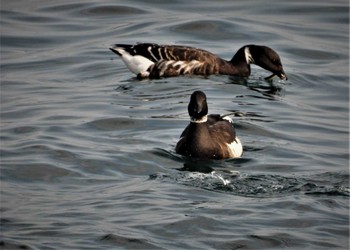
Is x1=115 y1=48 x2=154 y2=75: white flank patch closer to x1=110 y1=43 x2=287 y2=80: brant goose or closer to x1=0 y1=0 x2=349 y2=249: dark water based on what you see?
x1=110 y1=43 x2=287 y2=80: brant goose

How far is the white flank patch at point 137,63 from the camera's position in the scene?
62.6ft

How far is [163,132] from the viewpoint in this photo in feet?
50.9

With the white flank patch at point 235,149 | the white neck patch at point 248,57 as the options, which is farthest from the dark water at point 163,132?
the white neck patch at point 248,57

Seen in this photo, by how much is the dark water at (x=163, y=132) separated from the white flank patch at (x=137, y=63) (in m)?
0.25

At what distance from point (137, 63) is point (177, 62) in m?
0.70

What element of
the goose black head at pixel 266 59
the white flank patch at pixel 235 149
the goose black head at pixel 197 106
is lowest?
the white flank patch at pixel 235 149

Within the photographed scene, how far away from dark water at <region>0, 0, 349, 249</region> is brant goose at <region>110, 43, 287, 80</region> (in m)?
0.24

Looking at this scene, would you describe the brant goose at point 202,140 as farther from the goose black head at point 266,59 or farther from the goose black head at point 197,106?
the goose black head at point 266,59

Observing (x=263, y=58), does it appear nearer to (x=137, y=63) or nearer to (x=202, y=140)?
(x=137, y=63)

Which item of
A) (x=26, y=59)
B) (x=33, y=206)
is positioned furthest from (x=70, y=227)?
(x=26, y=59)

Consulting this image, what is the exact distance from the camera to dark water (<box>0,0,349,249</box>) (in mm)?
11133

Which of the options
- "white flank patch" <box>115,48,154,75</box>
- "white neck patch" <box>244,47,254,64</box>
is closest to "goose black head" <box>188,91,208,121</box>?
"white flank patch" <box>115,48,154,75</box>

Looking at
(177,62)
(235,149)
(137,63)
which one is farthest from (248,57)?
(235,149)

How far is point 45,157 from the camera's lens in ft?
45.5
